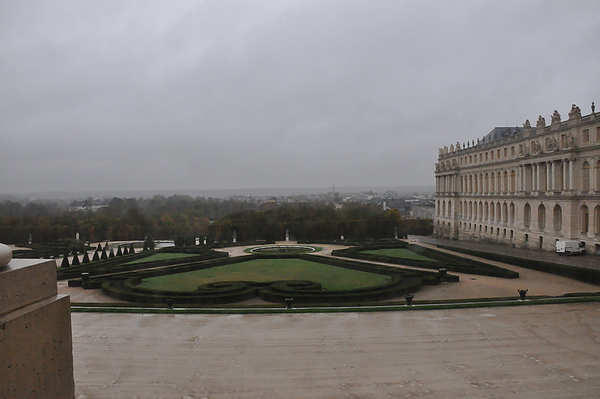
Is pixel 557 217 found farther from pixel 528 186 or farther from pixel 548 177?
pixel 528 186

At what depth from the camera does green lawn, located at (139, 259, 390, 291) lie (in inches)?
1051

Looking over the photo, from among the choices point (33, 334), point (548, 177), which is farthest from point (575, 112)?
point (33, 334)

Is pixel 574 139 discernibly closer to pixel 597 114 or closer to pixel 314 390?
pixel 597 114

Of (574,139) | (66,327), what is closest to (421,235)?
(574,139)

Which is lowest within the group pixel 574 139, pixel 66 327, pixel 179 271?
pixel 179 271

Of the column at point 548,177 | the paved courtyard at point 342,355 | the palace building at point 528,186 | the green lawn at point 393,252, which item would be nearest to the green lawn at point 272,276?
the green lawn at point 393,252

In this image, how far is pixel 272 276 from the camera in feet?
96.4

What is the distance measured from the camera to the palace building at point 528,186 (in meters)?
36.9

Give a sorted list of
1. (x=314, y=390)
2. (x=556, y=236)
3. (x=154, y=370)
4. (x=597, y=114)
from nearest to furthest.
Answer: (x=314, y=390) → (x=154, y=370) → (x=597, y=114) → (x=556, y=236)

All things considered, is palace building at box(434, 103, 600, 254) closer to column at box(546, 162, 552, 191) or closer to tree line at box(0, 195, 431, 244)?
column at box(546, 162, 552, 191)

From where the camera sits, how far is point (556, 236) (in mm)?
40406

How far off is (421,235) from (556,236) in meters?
29.0

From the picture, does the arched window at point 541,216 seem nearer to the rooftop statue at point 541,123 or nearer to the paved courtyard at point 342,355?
the rooftop statue at point 541,123

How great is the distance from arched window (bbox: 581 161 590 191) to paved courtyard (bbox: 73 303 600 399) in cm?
2493
